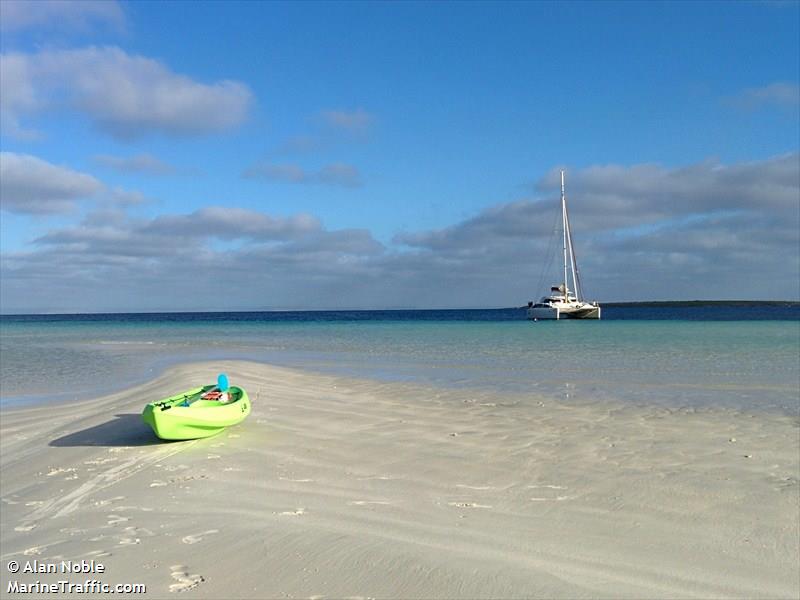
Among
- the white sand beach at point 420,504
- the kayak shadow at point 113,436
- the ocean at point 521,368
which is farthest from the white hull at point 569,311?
the kayak shadow at point 113,436

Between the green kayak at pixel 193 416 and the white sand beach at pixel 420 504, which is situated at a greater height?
the green kayak at pixel 193 416

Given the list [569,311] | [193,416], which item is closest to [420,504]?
[193,416]

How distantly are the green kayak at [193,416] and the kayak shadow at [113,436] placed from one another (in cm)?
66

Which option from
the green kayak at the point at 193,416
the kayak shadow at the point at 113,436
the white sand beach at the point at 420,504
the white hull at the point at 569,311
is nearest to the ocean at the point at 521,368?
the white sand beach at the point at 420,504

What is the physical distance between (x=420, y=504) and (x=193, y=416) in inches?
214

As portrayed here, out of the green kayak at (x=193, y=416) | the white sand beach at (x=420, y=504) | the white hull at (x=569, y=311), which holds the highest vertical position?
the white hull at (x=569, y=311)

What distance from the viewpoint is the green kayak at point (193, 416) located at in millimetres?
11117

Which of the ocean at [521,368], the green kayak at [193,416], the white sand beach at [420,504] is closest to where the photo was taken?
the white sand beach at [420,504]

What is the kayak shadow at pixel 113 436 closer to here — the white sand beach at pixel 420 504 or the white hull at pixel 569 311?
the white sand beach at pixel 420 504

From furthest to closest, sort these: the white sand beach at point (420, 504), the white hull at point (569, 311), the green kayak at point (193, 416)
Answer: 1. the white hull at point (569, 311)
2. the green kayak at point (193, 416)
3. the white sand beach at point (420, 504)

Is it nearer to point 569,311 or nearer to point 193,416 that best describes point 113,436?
point 193,416

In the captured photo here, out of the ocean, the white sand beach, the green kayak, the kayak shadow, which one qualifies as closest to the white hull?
the ocean

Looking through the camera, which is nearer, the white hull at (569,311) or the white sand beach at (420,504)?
the white sand beach at (420,504)

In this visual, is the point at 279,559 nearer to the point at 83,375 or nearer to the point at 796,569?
the point at 796,569
